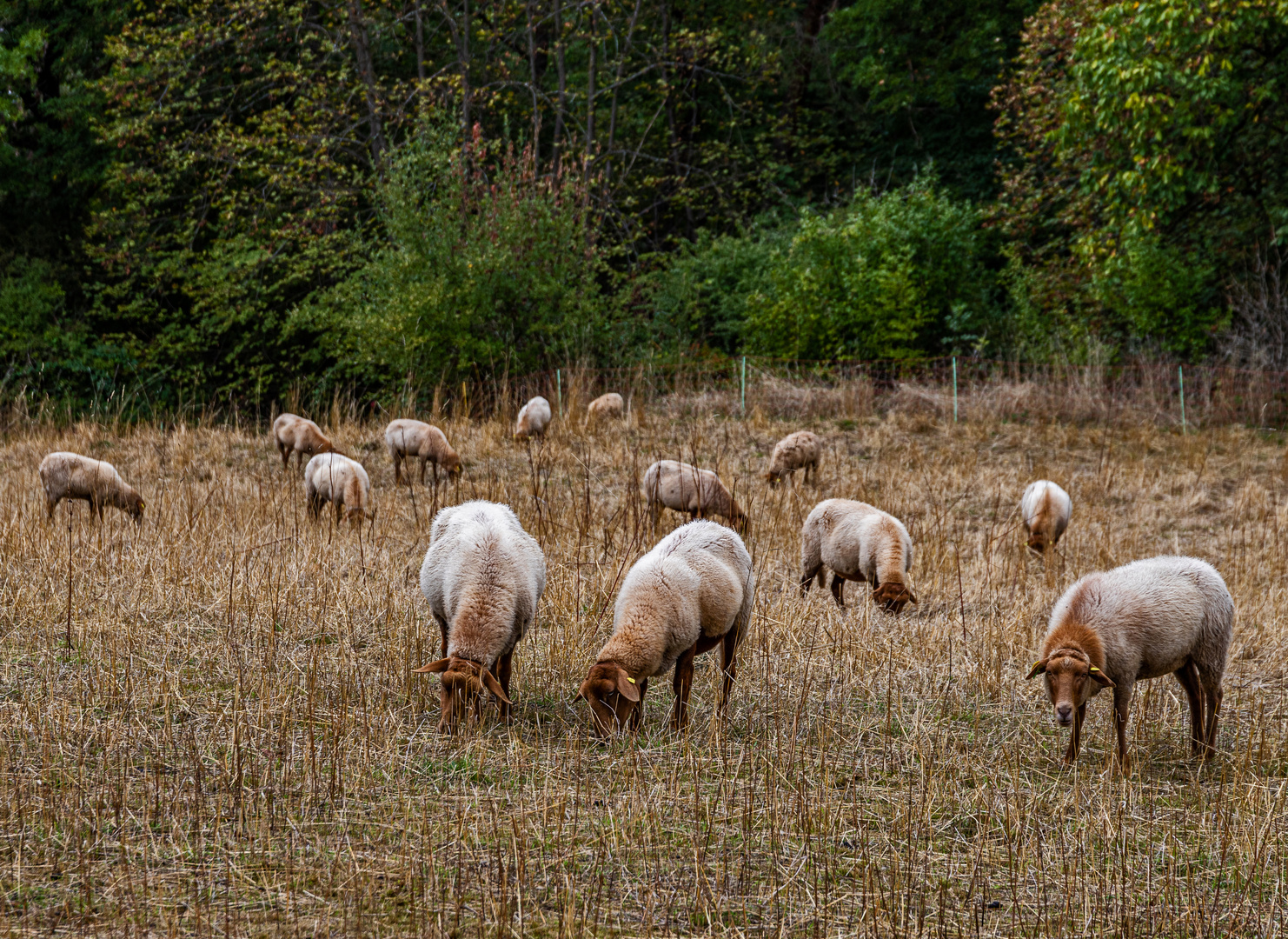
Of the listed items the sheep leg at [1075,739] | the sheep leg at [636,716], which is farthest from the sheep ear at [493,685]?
the sheep leg at [1075,739]

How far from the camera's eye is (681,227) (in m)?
31.6

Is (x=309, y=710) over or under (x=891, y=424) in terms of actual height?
under

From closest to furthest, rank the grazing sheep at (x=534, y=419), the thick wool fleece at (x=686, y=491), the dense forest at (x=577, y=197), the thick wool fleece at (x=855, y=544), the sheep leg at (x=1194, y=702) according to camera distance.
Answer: the sheep leg at (x=1194, y=702) → the thick wool fleece at (x=855, y=544) → the thick wool fleece at (x=686, y=491) → the grazing sheep at (x=534, y=419) → the dense forest at (x=577, y=197)

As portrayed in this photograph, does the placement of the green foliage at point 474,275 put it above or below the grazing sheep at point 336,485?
above

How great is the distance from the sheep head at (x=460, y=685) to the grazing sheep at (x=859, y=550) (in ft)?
12.4

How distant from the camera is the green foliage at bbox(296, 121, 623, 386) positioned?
61.7ft

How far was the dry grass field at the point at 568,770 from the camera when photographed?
3.75 m

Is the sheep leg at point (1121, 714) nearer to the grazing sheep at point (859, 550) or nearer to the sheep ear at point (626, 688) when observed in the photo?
the sheep ear at point (626, 688)

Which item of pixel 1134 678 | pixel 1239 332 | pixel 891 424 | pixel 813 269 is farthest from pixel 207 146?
pixel 1134 678

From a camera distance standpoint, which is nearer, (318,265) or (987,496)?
(987,496)

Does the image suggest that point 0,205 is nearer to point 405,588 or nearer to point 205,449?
point 205,449

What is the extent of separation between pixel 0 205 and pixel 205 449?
1369 centimetres

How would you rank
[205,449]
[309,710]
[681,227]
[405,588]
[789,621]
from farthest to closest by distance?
[681,227]
[205,449]
[405,588]
[789,621]
[309,710]

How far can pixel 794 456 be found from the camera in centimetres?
1402
